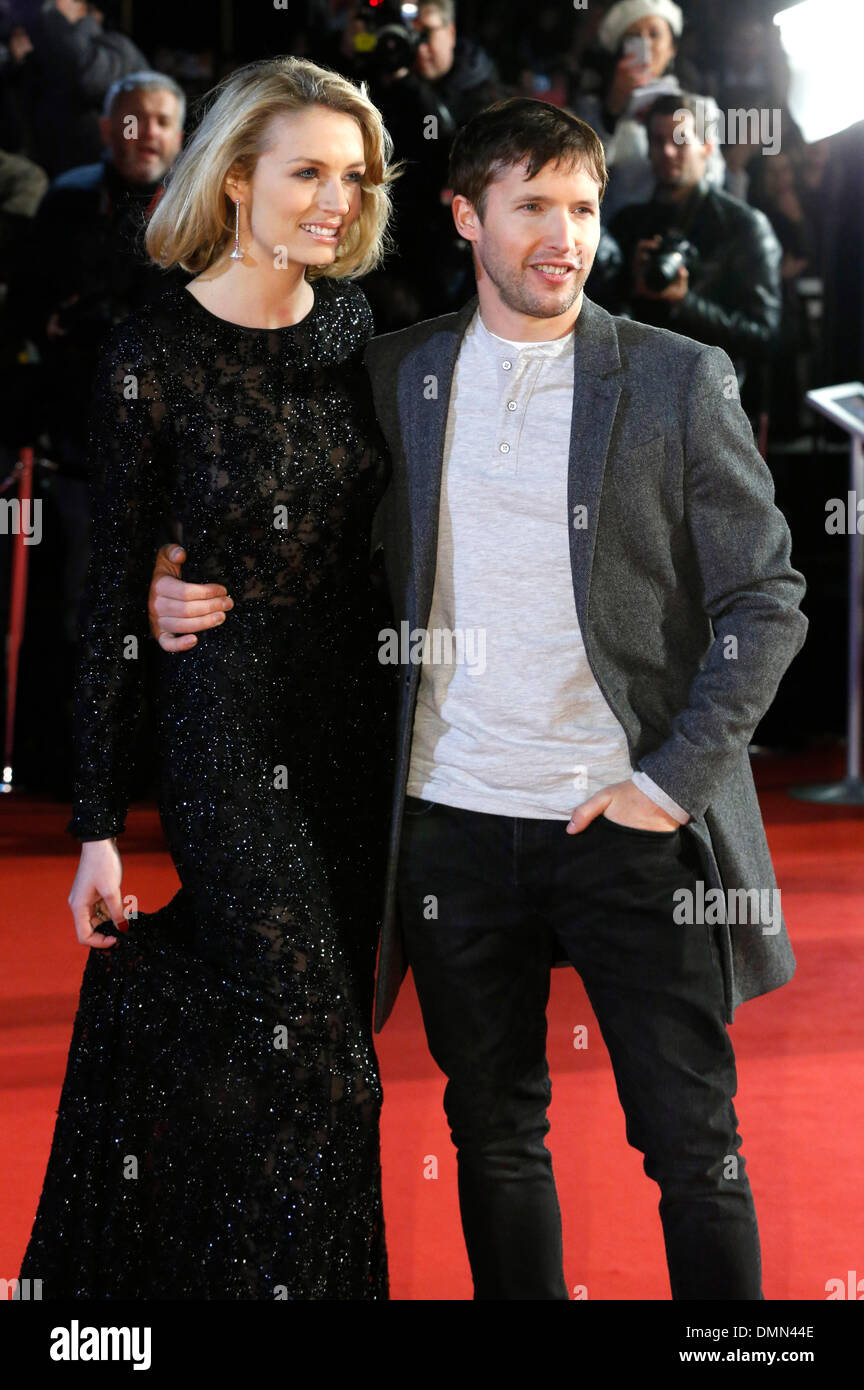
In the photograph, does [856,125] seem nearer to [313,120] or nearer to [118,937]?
[313,120]

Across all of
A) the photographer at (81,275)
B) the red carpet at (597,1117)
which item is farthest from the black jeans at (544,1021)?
the photographer at (81,275)

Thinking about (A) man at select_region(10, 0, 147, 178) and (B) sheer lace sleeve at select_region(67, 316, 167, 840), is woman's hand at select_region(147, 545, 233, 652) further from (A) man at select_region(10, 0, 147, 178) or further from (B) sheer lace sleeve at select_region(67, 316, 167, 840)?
(A) man at select_region(10, 0, 147, 178)

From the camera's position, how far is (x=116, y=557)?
187 centimetres

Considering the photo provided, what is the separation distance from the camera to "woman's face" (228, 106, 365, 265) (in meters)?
1.86

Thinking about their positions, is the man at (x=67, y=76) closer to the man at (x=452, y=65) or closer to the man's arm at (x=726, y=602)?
the man at (x=452, y=65)

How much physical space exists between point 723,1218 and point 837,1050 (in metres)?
1.43

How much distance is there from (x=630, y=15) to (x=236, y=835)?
4651 millimetres

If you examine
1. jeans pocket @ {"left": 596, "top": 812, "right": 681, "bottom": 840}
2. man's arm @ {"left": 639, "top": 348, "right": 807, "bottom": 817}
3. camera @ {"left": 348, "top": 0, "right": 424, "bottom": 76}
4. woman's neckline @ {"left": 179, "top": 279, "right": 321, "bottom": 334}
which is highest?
camera @ {"left": 348, "top": 0, "right": 424, "bottom": 76}

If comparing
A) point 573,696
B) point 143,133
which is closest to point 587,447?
point 573,696

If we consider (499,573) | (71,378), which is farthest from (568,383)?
(71,378)

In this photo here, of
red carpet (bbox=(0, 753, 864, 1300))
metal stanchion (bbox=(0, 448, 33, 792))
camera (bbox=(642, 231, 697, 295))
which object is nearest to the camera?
red carpet (bbox=(0, 753, 864, 1300))

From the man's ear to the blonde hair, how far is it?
18cm

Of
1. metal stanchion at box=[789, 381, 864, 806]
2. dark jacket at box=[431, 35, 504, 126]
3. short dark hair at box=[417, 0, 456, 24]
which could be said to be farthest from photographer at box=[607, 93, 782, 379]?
short dark hair at box=[417, 0, 456, 24]

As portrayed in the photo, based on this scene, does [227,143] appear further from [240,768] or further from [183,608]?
[240,768]
